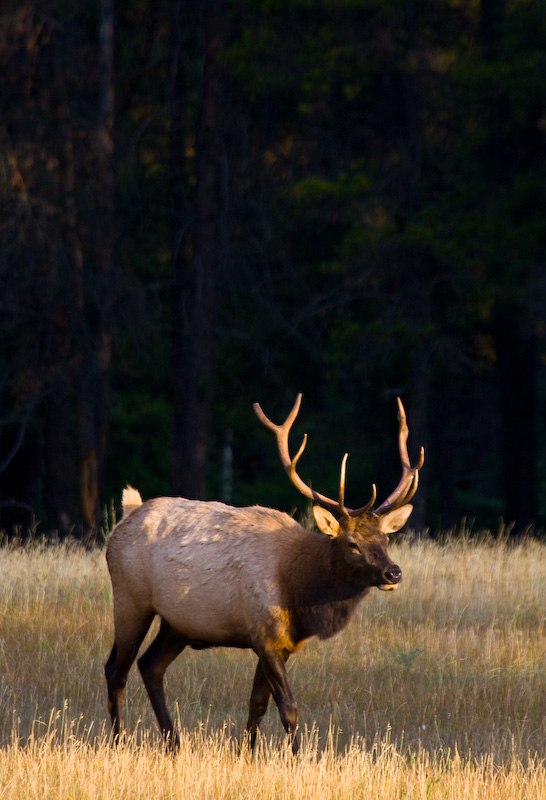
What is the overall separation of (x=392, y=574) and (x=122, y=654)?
187 cm

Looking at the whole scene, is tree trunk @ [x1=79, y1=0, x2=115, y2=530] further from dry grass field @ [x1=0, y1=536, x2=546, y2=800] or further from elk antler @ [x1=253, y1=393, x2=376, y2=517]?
elk antler @ [x1=253, y1=393, x2=376, y2=517]

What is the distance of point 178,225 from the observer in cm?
1958

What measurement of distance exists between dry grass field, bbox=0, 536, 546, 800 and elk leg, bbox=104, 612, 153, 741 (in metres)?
0.20

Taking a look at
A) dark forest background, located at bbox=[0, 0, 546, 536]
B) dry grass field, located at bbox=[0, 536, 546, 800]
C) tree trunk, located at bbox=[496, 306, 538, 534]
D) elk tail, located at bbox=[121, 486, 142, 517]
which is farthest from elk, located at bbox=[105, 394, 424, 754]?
tree trunk, located at bbox=[496, 306, 538, 534]

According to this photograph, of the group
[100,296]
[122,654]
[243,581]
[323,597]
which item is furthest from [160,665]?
[100,296]

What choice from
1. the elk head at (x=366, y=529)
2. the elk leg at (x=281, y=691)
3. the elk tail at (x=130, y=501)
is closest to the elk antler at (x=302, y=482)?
the elk head at (x=366, y=529)

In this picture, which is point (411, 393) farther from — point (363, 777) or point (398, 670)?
point (363, 777)

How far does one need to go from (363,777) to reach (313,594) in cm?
122

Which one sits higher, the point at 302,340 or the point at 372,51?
the point at 372,51

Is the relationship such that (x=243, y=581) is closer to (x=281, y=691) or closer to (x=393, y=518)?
(x=281, y=691)

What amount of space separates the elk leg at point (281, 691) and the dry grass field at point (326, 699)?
0.17 meters

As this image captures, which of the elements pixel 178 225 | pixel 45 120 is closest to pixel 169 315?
pixel 178 225

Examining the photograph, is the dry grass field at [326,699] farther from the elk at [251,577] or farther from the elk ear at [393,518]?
the elk ear at [393,518]

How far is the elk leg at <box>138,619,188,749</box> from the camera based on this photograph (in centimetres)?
729
